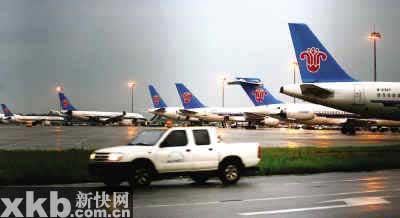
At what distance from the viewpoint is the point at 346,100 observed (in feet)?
133

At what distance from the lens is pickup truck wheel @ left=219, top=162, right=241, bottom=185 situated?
1652 cm

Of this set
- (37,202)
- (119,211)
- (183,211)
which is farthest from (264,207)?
(37,202)

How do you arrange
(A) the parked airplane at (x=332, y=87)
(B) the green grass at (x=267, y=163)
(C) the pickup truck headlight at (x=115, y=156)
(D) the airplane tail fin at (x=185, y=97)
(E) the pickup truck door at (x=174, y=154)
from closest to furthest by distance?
(C) the pickup truck headlight at (x=115, y=156) < (E) the pickup truck door at (x=174, y=154) < (B) the green grass at (x=267, y=163) < (A) the parked airplane at (x=332, y=87) < (D) the airplane tail fin at (x=185, y=97)

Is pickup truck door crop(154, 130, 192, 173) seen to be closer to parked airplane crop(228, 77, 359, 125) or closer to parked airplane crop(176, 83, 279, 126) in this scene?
parked airplane crop(228, 77, 359, 125)

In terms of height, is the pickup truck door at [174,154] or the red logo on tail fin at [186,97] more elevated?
the red logo on tail fin at [186,97]

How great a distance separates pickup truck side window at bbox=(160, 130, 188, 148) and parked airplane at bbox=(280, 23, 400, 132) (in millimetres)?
24949

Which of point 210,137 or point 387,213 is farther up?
point 210,137

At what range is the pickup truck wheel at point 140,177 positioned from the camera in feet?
49.5

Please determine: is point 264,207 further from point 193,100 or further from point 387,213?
point 193,100

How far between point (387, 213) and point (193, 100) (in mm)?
90093

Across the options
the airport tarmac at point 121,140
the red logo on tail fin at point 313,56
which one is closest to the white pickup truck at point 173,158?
the airport tarmac at point 121,140

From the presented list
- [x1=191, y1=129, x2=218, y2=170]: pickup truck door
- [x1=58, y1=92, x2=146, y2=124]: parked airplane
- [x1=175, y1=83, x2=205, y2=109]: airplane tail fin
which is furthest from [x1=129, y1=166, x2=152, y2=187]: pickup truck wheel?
[x1=58, y1=92, x2=146, y2=124]: parked airplane

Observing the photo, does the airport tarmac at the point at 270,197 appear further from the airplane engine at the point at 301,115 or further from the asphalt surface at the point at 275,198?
the airplane engine at the point at 301,115

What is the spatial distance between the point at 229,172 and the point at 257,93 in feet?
201
